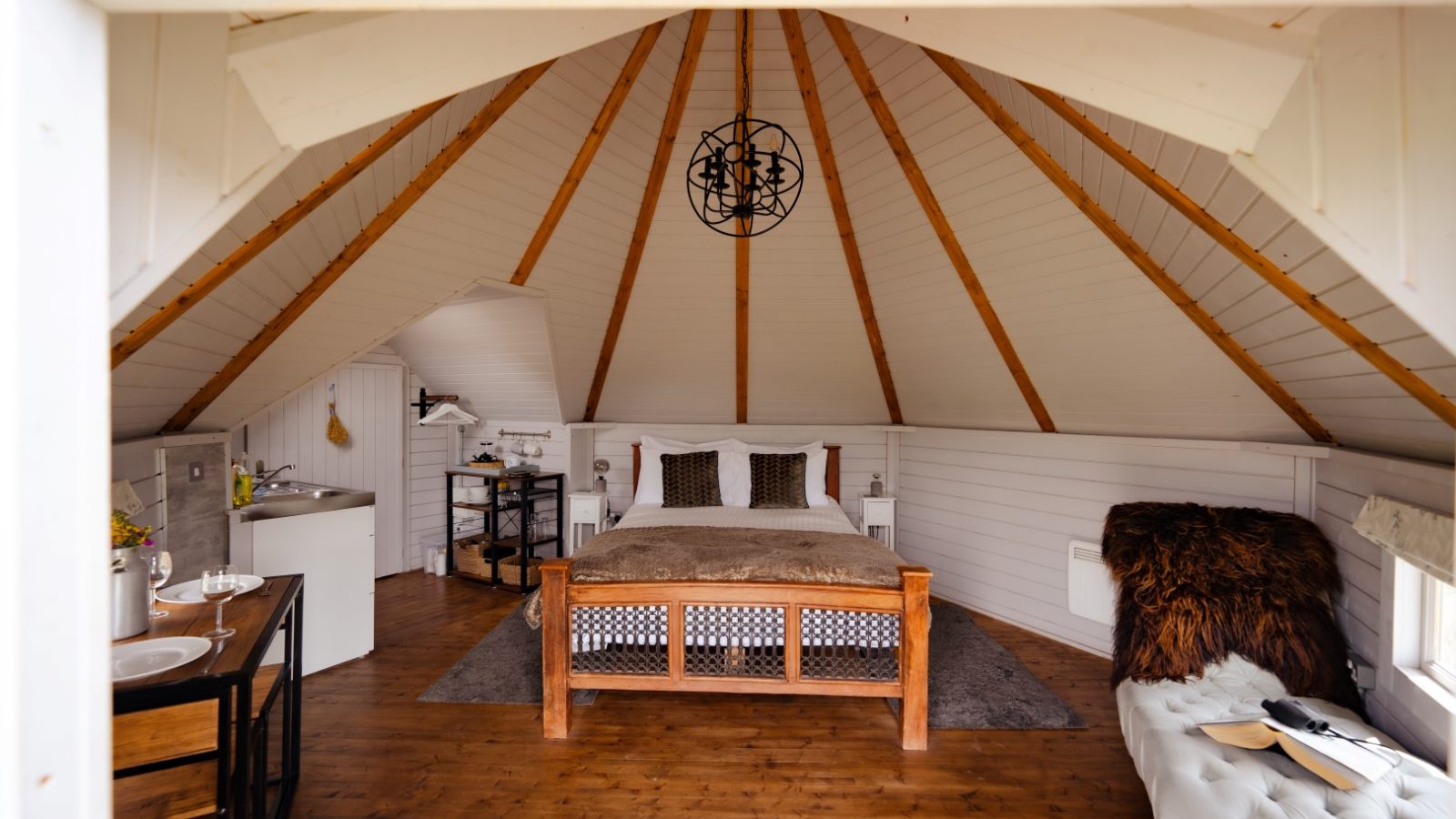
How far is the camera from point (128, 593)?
1681 millimetres

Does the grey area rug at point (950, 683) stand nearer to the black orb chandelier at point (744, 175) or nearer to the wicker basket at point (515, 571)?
the wicker basket at point (515, 571)

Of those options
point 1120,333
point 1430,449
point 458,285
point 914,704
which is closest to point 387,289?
point 458,285

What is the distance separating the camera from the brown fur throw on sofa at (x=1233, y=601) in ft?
7.50

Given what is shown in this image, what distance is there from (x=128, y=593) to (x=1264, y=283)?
359 centimetres

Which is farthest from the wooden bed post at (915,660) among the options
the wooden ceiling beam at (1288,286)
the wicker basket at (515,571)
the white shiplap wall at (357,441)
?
the white shiplap wall at (357,441)

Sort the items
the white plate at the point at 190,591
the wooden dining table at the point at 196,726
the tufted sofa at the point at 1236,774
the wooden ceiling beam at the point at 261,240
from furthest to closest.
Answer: the wooden ceiling beam at the point at 261,240 < the white plate at the point at 190,591 < the tufted sofa at the point at 1236,774 < the wooden dining table at the point at 196,726

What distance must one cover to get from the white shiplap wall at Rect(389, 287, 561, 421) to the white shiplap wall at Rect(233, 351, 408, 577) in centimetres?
29

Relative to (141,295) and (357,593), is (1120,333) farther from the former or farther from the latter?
(357,593)

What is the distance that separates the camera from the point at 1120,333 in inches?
119

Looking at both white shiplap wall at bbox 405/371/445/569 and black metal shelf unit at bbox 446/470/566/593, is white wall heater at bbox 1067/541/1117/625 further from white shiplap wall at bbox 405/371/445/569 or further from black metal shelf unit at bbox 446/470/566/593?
white shiplap wall at bbox 405/371/445/569

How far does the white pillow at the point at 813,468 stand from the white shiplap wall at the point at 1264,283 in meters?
2.46

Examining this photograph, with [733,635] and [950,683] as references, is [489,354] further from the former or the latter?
[950,683]

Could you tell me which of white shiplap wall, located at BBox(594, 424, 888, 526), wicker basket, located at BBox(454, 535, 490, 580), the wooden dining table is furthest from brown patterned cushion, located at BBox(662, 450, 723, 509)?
the wooden dining table

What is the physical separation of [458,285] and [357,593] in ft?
5.69
